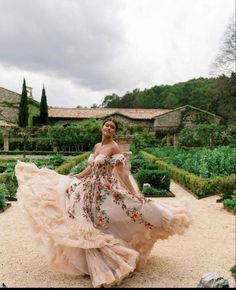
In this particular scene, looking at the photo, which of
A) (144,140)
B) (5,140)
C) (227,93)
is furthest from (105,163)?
(227,93)

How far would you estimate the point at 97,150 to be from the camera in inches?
130

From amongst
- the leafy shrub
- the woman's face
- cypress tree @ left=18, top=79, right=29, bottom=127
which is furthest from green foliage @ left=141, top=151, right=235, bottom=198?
cypress tree @ left=18, top=79, right=29, bottom=127

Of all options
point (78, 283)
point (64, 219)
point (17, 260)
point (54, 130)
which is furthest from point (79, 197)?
point (54, 130)

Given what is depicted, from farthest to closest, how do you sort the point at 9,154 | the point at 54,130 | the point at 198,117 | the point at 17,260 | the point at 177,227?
1. the point at 198,117
2. the point at 54,130
3. the point at 9,154
4. the point at 17,260
5. the point at 177,227

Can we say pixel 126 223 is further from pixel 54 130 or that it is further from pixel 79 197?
pixel 54 130

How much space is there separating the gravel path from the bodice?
672mm

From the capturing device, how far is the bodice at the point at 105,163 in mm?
3229

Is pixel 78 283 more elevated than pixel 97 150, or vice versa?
pixel 97 150

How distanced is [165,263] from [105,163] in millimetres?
1069

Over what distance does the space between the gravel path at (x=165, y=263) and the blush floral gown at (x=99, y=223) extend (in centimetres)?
13

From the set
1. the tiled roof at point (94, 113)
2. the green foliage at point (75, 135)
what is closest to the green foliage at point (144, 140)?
the green foliage at point (75, 135)

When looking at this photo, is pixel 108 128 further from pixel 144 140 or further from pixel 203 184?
pixel 144 140

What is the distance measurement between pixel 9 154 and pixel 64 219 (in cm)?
2143

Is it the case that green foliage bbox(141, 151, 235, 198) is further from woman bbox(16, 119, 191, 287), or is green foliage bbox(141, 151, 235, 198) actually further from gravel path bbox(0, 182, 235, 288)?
woman bbox(16, 119, 191, 287)
